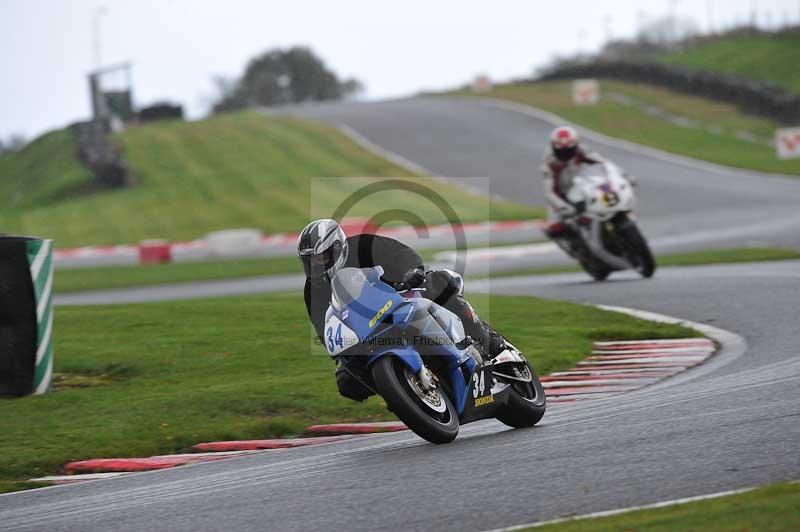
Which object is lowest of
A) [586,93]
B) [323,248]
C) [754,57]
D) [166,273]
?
[166,273]

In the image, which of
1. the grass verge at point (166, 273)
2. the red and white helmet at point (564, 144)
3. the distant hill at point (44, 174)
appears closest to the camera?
the red and white helmet at point (564, 144)

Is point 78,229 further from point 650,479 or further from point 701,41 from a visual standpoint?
point 701,41

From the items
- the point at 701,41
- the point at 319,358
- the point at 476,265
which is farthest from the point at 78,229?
the point at 701,41

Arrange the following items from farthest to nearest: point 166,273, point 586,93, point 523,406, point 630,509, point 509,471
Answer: point 586,93
point 166,273
point 523,406
point 509,471
point 630,509

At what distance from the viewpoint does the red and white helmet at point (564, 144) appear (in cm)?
1636

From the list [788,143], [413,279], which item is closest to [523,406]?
[413,279]

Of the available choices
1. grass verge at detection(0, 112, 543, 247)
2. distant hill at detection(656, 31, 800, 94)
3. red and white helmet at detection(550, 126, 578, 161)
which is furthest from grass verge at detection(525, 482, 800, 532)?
distant hill at detection(656, 31, 800, 94)

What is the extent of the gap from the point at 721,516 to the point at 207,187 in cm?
3365

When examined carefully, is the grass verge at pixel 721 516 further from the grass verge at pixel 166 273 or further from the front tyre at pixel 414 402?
the grass verge at pixel 166 273

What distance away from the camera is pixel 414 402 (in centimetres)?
701

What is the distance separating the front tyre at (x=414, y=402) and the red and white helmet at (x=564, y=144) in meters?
9.52

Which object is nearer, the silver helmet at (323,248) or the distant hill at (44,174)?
the silver helmet at (323,248)

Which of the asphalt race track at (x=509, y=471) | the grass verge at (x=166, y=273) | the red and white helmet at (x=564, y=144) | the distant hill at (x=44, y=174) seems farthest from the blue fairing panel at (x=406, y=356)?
the distant hill at (x=44, y=174)

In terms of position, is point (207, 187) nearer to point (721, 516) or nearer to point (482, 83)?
point (482, 83)
